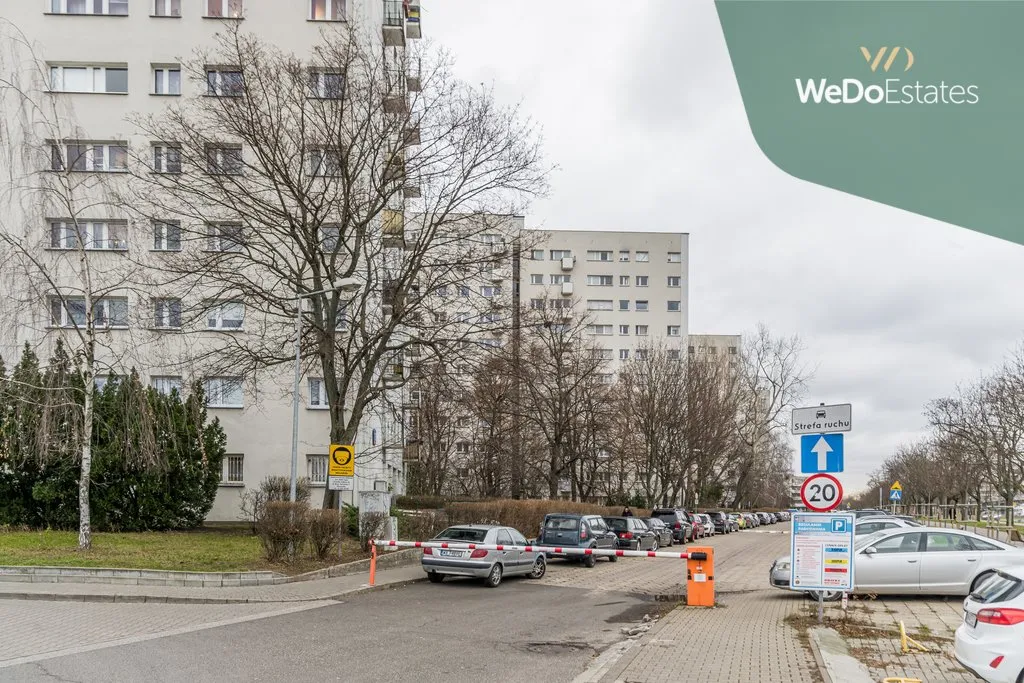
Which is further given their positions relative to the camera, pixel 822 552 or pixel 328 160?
pixel 328 160

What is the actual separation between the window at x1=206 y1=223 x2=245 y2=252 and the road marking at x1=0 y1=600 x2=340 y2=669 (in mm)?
11818

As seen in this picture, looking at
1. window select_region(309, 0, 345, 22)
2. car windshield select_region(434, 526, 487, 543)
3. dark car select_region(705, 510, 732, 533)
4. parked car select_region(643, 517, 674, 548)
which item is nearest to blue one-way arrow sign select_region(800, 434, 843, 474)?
car windshield select_region(434, 526, 487, 543)

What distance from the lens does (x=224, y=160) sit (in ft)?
80.5

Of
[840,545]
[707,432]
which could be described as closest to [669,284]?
[707,432]

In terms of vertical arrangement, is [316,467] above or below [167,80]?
below

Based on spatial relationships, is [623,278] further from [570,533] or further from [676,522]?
[570,533]

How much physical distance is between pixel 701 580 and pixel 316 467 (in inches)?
929

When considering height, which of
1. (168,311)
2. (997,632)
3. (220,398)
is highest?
(168,311)

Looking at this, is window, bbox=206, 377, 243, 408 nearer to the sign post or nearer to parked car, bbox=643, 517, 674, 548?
parked car, bbox=643, 517, 674, 548

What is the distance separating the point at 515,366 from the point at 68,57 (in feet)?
80.8

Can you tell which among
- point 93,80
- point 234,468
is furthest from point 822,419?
point 93,80

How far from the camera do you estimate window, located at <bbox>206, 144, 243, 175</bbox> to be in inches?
945

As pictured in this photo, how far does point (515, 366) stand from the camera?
27984 millimetres

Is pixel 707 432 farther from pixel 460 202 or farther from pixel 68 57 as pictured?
pixel 68 57
